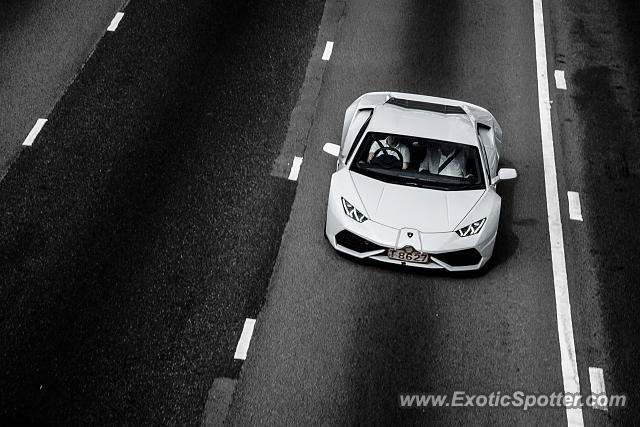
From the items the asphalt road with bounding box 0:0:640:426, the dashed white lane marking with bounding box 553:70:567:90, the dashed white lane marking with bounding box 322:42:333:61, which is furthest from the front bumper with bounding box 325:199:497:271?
the dashed white lane marking with bounding box 553:70:567:90

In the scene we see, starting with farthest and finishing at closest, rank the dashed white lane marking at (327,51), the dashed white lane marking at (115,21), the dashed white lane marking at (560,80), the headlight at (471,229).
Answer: the dashed white lane marking at (115,21) < the dashed white lane marking at (327,51) < the dashed white lane marking at (560,80) < the headlight at (471,229)

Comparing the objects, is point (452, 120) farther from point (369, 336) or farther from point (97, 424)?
point (97, 424)

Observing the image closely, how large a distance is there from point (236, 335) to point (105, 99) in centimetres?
607

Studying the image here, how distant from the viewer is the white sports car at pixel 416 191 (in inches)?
450

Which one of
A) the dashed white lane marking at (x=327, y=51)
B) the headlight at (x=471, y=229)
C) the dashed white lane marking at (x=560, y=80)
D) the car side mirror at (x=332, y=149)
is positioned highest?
the headlight at (x=471, y=229)

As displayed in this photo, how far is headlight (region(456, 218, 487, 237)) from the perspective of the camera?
11531 millimetres

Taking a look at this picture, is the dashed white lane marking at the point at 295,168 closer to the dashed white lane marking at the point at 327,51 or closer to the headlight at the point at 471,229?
the headlight at the point at 471,229

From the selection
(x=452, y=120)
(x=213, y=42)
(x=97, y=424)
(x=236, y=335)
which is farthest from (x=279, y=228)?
(x=213, y=42)

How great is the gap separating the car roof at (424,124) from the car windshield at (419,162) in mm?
96

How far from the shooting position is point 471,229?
457 inches

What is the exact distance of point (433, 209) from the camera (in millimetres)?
11711

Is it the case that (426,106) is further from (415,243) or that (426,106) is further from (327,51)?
(327,51)

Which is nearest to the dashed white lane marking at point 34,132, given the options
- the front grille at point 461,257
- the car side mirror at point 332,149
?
the car side mirror at point 332,149

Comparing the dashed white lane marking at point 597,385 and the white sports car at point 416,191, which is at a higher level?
the white sports car at point 416,191
